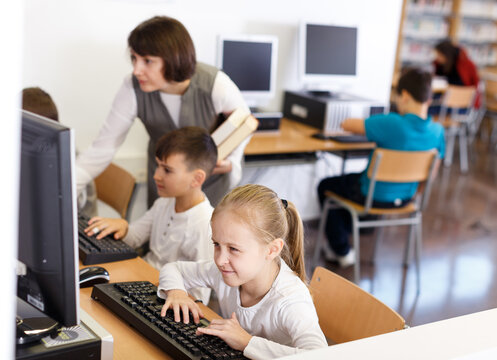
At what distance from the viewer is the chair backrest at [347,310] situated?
1.42 m

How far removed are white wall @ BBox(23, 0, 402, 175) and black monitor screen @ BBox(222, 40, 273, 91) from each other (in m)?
0.13

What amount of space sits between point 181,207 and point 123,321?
2.05ft

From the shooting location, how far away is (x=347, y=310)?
1517 mm

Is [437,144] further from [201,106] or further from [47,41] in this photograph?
[47,41]

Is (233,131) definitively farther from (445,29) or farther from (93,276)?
(445,29)

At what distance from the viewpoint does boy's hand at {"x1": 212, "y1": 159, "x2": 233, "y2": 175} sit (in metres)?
2.25

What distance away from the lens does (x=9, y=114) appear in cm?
57

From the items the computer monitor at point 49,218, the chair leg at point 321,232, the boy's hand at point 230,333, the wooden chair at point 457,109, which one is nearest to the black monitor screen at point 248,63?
the chair leg at point 321,232

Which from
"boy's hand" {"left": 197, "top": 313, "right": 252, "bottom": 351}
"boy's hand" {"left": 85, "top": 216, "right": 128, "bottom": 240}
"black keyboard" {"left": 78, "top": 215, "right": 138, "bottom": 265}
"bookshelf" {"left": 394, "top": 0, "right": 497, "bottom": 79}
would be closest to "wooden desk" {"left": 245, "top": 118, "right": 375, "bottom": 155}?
"boy's hand" {"left": 85, "top": 216, "right": 128, "bottom": 240}

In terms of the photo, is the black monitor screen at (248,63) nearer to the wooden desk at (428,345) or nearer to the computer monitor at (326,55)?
the computer monitor at (326,55)

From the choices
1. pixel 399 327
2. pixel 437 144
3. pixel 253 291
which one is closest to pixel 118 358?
pixel 253 291

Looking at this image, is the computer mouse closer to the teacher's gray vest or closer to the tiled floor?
the teacher's gray vest

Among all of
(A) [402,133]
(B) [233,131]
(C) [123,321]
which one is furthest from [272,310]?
(A) [402,133]

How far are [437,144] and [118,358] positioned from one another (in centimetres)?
244
